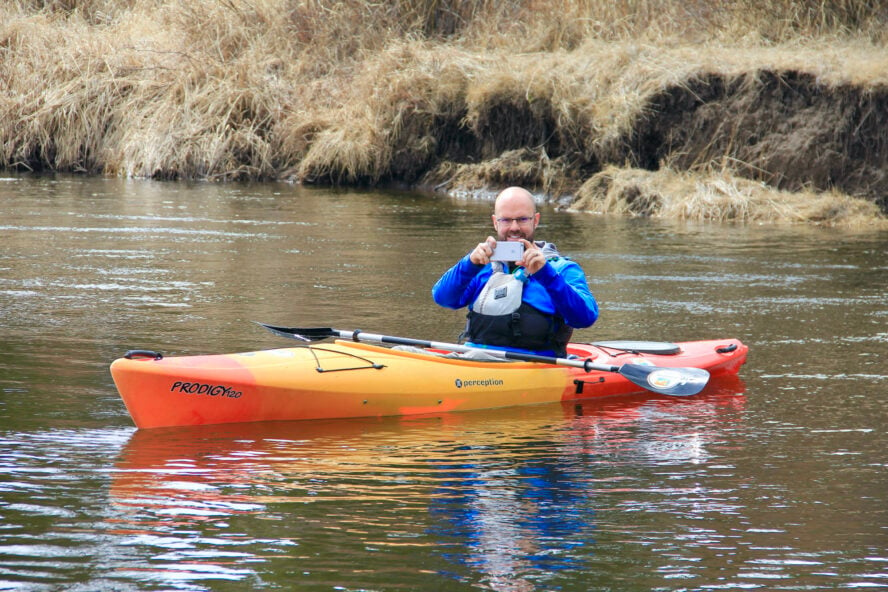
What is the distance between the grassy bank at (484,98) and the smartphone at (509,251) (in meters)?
9.44

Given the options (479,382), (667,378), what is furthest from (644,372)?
(479,382)

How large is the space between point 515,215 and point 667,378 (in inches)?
43.3

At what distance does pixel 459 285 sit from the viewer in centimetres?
593

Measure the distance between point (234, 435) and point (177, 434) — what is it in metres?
0.24

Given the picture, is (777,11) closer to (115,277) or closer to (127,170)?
(127,170)

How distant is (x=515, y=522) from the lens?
162 inches

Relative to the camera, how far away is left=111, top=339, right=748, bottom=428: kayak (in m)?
5.24

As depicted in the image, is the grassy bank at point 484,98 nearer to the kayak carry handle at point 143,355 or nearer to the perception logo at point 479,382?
the perception logo at point 479,382

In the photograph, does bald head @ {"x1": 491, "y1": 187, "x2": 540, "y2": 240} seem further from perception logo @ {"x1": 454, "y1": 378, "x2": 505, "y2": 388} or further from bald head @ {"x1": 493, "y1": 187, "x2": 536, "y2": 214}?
perception logo @ {"x1": 454, "y1": 378, "x2": 505, "y2": 388}

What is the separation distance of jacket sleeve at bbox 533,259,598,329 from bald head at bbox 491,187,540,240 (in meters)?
0.20

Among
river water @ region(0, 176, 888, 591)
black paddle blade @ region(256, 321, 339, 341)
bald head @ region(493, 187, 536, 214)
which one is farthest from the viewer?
black paddle blade @ region(256, 321, 339, 341)

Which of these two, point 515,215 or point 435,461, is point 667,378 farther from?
point 435,461

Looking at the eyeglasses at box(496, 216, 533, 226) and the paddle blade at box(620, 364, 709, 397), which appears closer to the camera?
the eyeglasses at box(496, 216, 533, 226)

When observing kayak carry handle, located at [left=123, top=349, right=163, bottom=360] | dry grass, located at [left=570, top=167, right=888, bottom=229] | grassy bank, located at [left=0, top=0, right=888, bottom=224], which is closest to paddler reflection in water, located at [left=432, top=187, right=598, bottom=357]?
kayak carry handle, located at [left=123, top=349, right=163, bottom=360]
